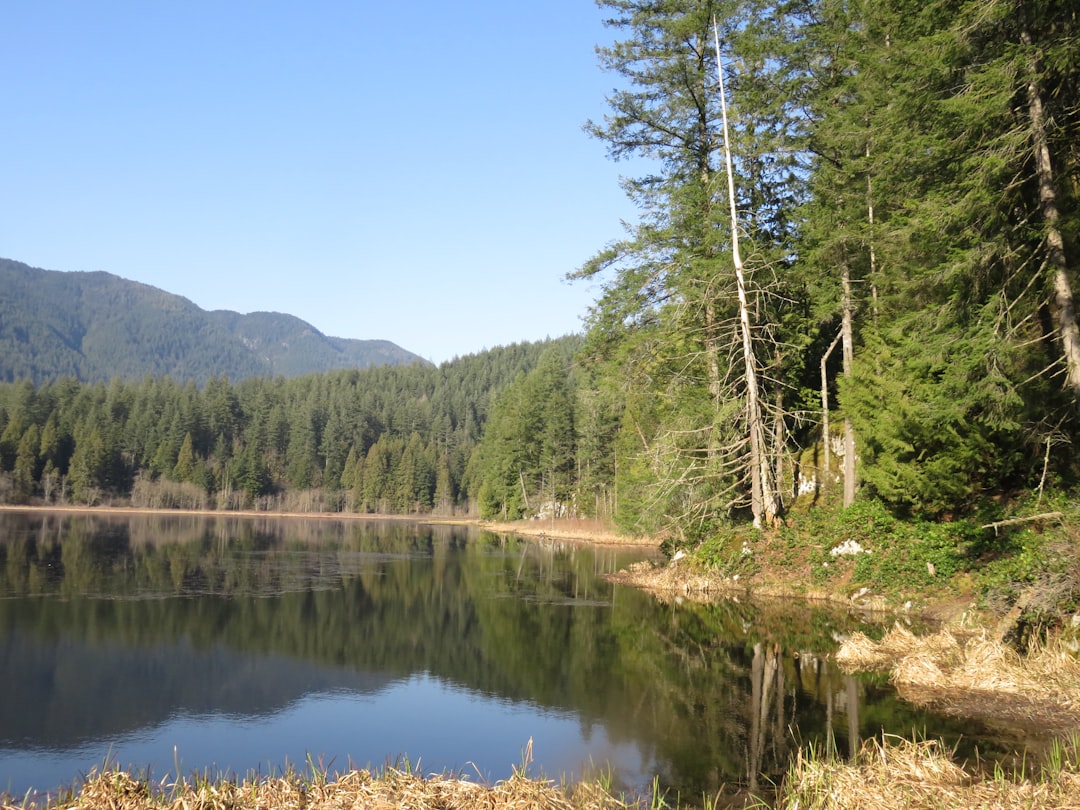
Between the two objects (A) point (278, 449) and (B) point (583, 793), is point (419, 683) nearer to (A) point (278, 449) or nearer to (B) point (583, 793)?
(B) point (583, 793)

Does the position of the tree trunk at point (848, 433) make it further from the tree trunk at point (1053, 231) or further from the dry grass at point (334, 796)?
the dry grass at point (334, 796)

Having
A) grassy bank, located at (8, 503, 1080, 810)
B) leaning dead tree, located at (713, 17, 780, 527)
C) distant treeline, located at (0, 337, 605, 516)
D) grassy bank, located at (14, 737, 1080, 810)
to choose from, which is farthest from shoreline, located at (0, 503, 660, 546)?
grassy bank, located at (14, 737, 1080, 810)

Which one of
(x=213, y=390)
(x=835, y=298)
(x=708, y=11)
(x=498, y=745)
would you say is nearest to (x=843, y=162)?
(x=835, y=298)

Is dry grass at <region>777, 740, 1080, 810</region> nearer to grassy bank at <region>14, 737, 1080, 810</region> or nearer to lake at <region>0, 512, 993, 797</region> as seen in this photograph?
grassy bank at <region>14, 737, 1080, 810</region>

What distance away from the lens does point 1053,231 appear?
13.1 meters

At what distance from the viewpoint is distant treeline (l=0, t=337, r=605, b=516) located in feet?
256

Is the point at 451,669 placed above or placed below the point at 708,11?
below

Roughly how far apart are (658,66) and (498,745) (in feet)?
78.9

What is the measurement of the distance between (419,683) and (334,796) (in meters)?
7.18

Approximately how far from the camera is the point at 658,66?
2644 cm

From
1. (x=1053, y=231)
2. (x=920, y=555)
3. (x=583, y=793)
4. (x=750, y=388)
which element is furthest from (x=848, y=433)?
(x=583, y=793)

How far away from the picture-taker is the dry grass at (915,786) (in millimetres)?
6492

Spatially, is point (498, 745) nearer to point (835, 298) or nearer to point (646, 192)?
point (835, 298)

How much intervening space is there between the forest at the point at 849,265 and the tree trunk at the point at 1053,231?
5 centimetres
